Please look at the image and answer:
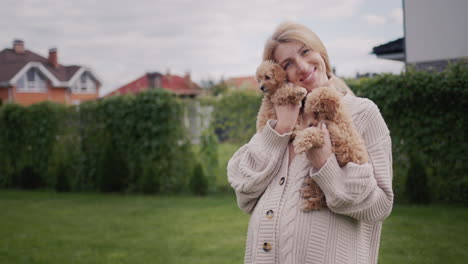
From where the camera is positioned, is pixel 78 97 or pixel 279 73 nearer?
pixel 279 73

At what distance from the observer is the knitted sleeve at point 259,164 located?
1.97 meters

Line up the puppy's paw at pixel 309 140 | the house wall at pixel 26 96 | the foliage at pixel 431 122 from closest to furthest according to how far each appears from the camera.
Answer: the puppy's paw at pixel 309 140 < the foliage at pixel 431 122 < the house wall at pixel 26 96

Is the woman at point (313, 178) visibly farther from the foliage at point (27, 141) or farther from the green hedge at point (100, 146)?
the foliage at point (27, 141)

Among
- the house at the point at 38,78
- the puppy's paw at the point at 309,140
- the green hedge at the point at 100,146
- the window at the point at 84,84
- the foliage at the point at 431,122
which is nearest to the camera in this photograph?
the puppy's paw at the point at 309,140

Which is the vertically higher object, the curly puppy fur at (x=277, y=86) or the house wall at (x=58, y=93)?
the house wall at (x=58, y=93)

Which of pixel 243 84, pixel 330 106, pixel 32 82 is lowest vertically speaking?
pixel 330 106

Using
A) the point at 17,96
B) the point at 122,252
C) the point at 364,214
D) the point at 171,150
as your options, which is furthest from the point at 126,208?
the point at 17,96

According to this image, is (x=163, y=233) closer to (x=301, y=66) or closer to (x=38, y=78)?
(x=301, y=66)

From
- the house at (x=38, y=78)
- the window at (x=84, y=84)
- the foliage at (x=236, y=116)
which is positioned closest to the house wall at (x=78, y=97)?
the house at (x=38, y=78)

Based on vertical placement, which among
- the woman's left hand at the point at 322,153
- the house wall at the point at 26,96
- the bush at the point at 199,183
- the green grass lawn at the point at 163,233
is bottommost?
the green grass lawn at the point at 163,233

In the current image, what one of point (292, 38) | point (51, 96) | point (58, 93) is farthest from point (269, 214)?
point (58, 93)

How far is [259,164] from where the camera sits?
201 centimetres

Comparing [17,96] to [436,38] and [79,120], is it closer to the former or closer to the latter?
[79,120]

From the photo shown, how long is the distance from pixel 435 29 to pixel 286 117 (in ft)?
38.0
